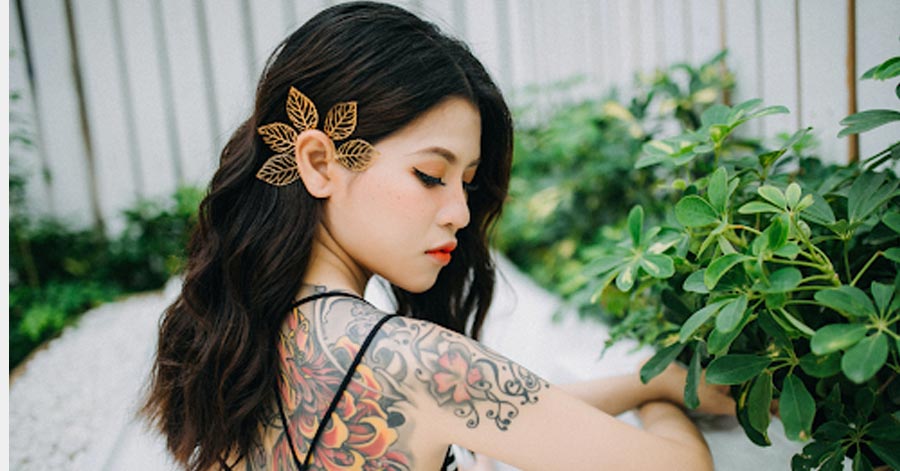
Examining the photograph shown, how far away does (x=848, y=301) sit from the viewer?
85 centimetres

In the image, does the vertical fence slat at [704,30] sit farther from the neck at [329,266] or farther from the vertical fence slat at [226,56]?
the vertical fence slat at [226,56]

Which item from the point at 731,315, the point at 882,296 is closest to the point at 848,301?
the point at 882,296

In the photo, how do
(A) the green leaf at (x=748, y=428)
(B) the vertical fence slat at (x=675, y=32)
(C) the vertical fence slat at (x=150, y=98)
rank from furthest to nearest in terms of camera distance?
(C) the vertical fence slat at (x=150, y=98) < (B) the vertical fence slat at (x=675, y=32) < (A) the green leaf at (x=748, y=428)

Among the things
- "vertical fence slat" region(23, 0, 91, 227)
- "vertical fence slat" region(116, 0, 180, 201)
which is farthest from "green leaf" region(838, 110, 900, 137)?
"vertical fence slat" region(23, 0, 91, 227)

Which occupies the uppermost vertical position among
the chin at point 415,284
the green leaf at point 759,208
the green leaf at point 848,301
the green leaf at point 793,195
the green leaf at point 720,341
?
the green leaf at point 793,195

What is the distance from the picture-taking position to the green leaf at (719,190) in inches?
40.9

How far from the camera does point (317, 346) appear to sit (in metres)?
1.12

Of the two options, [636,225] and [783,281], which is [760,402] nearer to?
[783,281]

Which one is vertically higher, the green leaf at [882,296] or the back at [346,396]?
the green leaf at [882,296]

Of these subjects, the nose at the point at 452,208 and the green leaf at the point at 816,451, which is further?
the nose at the point at 452,208

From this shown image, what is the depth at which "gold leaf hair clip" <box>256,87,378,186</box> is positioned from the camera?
1.19 metres

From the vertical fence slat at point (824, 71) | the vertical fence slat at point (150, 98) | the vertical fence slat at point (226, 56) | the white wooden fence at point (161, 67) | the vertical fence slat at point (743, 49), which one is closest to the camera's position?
the vertical fence slat at point (824, 71)

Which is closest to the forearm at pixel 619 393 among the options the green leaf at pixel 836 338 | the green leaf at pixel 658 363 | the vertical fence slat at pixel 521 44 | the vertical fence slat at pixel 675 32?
the green leaf at pixel 658 363

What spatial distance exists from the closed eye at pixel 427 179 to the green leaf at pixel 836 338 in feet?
2.22
